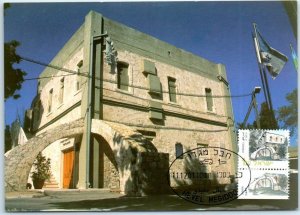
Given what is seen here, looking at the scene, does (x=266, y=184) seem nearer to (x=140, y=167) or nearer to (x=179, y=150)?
(x=179, y=150)

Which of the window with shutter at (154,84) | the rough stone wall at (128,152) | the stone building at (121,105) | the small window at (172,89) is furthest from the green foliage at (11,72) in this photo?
the small window at (172,89)

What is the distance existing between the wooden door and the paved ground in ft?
1.48

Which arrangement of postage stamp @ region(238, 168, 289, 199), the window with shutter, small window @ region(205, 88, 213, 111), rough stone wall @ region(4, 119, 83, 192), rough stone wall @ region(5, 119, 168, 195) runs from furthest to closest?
1. small window @ region(205, 88, 213, 111)
2. the window with shutter
3. postage stamp @ region(238, 168, 289, 199)
4. rough stone wall @ region(5, 119, 168, 195)
5. rough stone wall @ region(4, 119, 83, 192)

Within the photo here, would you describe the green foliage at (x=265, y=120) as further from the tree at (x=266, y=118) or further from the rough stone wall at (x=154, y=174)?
the rough stone wall at (x=154, y=174)

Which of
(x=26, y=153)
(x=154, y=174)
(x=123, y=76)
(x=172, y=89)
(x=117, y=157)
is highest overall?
(x=123, y=76)

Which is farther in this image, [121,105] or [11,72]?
Result: [121,105]

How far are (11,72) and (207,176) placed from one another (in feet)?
15.4

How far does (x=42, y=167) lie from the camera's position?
8.82 meters

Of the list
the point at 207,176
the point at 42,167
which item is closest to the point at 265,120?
the point at 207,176

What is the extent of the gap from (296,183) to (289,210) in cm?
60

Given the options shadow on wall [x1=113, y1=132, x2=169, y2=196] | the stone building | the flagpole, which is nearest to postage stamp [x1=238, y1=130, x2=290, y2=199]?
the stone building

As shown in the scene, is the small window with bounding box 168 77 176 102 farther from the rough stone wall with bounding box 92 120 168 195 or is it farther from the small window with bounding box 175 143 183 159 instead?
the rough stone wall with bounding box 92 120 168 195

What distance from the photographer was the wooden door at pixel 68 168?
8664 millimetres

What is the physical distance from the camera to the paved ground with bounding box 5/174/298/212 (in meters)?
7.79
